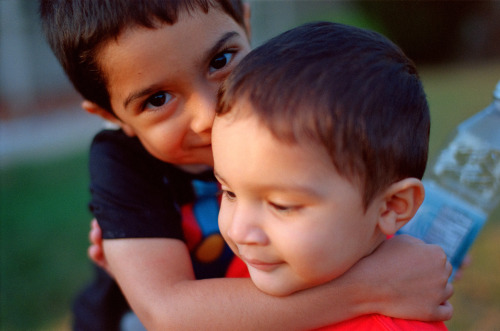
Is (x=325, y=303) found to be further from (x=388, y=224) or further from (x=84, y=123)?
(x=84, y=123)

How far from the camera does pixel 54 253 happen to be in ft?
15.5

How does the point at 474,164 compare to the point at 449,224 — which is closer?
the point at 449,224

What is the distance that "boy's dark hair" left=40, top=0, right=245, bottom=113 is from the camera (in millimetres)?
1739

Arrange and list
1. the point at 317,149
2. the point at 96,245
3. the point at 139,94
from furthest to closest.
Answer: the point at 96,245 < the point at 139,94 < the point at 317,149

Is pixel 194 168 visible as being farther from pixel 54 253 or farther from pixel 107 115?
pixel 54 253

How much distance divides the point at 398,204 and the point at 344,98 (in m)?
0.37

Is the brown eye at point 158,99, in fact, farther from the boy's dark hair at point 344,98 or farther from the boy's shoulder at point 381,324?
the boy's shoulder at point 381,324

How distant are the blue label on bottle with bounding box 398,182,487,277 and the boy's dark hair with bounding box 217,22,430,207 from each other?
59 cm

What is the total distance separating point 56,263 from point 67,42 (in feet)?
10.2

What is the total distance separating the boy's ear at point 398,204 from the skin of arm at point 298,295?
6.9 inches

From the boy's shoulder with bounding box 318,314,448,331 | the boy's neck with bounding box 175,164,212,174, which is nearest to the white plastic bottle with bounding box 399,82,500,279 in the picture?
the boy's shoulder with bounding box 318,314,448,331

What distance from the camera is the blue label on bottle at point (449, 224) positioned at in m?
1.99

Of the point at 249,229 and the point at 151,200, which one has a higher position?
the point at 249,229

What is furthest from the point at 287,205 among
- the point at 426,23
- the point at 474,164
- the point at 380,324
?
the point at 426,23
